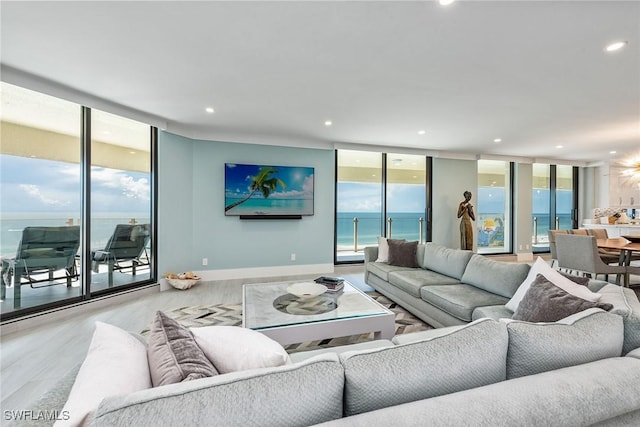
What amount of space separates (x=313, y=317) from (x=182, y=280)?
2760 millimetres

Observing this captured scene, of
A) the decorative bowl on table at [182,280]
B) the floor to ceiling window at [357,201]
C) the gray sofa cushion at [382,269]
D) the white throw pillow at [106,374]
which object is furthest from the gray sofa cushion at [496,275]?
the decorative bowl on table at [182,280]

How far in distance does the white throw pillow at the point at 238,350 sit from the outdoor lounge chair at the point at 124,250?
3.32 meters

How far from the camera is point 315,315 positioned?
2256mm

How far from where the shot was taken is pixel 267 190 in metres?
4.91

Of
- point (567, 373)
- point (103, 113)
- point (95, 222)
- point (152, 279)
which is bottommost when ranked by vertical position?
point (152, 279)

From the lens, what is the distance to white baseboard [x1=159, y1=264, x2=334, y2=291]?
15.4ft

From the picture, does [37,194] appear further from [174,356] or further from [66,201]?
[174,356]

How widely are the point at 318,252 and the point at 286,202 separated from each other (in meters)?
1.14

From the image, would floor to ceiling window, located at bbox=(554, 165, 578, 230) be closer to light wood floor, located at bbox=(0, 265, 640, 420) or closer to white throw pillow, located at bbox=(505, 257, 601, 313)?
white throw pillow, located at bbox=(505, 257, 601, 313)

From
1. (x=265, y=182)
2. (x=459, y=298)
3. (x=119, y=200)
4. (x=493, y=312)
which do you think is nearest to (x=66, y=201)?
(x=119, y=200)

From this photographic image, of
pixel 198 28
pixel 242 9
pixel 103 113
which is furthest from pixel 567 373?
pixel 103 113

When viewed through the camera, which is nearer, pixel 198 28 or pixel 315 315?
pixel 198 28

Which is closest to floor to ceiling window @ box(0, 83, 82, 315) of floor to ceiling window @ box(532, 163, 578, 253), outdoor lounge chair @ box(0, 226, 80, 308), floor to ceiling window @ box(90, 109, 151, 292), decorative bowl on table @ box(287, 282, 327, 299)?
outdoor lounge chair @ box(0, 226, 80, 308)

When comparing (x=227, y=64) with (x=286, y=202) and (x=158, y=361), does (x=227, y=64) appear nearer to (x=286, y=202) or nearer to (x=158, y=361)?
(x=158, y=361)
